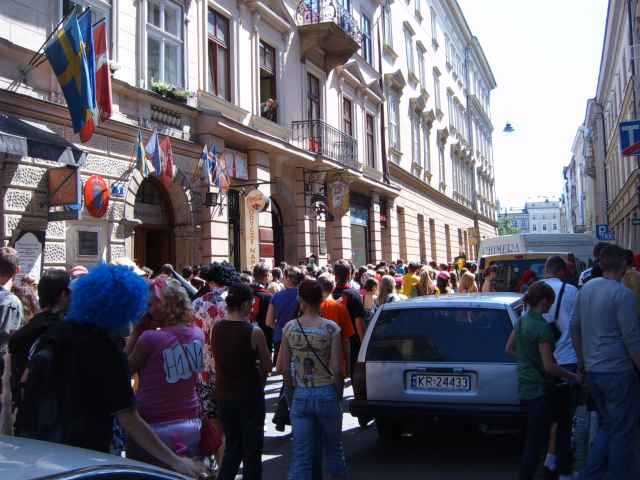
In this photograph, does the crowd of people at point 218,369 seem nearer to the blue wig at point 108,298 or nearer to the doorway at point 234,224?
the blue wig at point 108,298

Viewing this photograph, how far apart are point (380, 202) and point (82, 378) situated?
23.8m

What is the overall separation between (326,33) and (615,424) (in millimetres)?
16269

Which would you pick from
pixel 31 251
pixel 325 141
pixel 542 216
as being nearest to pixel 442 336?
pixel 31 251

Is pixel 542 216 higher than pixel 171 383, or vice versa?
pixel 542 216

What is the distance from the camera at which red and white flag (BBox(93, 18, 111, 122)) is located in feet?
33.4

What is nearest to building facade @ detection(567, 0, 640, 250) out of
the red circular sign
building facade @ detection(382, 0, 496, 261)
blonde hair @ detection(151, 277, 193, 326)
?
building facade @ detection(382, 0, 496, 261)

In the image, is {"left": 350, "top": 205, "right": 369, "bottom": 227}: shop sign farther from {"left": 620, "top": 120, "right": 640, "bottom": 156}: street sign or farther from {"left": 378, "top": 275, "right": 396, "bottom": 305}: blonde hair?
{"left": 378, "top": 275, "right": 396, "bottom": 305}: blonde hair

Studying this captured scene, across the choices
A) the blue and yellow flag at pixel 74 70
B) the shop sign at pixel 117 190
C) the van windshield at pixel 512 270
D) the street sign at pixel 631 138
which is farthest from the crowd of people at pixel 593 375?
the street sign at pixel 631 138

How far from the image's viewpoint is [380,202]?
26.2 metres

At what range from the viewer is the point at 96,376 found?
279cm

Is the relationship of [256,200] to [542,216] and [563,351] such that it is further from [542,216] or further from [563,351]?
[542,216]

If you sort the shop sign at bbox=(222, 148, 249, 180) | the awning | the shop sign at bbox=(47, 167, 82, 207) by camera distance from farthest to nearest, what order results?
the shop sign at bbox=(222, 148, 249, 180)
the shop sign at bbox=(47, 167, 82, 207)
the awning

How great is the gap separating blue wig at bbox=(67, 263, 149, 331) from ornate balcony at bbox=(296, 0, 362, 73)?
17024 mm

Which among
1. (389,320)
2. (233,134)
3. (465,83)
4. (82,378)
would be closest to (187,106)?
(233,134)
